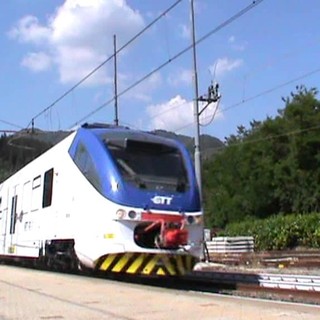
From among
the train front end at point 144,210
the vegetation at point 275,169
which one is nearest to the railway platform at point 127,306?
the train front end at point 144,210

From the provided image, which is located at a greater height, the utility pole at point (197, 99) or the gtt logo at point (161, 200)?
the utility pole at point (197, 99)

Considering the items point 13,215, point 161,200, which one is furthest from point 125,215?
point 13,215

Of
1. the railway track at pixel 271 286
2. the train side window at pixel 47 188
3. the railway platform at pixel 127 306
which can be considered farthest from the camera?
the train side window at pixel 47 188

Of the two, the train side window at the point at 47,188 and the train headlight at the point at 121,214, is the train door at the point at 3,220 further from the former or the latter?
the train headlight at the point at 121,214

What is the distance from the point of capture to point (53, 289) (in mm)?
12312

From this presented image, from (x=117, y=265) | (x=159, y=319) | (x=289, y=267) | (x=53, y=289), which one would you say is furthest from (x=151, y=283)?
(x=289, y=267)

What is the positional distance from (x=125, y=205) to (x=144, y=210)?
394 mm

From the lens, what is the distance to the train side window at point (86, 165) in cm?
1322

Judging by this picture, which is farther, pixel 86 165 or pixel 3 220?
pixel 3 220

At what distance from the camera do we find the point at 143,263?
495 inches

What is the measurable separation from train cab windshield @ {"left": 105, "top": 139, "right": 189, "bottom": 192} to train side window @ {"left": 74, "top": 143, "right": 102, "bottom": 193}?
55 cm

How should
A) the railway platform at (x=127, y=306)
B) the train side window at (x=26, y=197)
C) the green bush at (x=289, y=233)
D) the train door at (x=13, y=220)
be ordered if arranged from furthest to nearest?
the green bush at (x=289, y=233), the train door at (x=13, y=220), the train side window at (x=26, y=197), the railway platform at (x=127, y=306)

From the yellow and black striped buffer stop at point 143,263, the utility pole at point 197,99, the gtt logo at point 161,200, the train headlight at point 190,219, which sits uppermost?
the utility pole at point 197,99

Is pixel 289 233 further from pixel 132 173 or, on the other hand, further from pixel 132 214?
pixel 132 214
